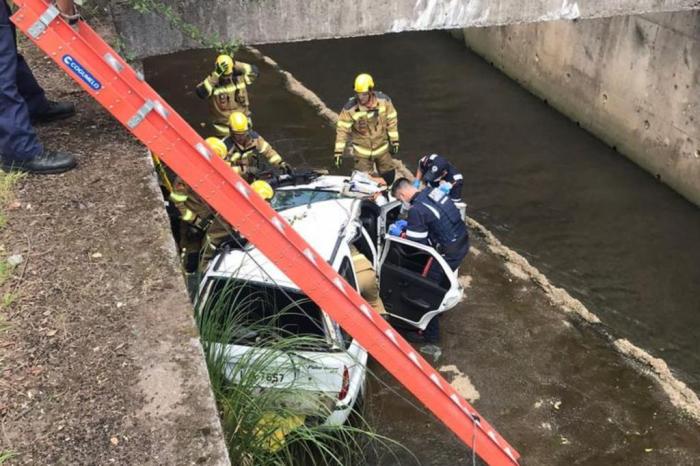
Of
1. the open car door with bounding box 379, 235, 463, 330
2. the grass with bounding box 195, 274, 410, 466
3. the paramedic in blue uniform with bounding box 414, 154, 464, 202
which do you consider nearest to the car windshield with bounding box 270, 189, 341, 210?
the open car door with bounding box 379, 235, 463, 330

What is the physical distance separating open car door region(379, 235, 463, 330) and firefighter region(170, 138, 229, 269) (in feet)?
4.95

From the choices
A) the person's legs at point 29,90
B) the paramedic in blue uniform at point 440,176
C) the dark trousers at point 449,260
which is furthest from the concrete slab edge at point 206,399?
the paramedic in blue uniform at point 440,176

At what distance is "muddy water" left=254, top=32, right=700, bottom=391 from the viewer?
7.92m

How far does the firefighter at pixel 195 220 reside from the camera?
6348mm

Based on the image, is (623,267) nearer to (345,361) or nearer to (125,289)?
(345,361)

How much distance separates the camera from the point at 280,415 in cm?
361

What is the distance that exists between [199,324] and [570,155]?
27.9ft

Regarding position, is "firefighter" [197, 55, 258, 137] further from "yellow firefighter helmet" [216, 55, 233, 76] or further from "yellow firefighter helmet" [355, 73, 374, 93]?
"yellow firefighter helmet" [355, 73, 374, 93]

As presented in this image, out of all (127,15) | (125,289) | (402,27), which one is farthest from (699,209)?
(125,289)

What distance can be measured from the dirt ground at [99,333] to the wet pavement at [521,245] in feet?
5.86

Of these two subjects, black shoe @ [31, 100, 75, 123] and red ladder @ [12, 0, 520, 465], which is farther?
black shoe @ [31, 100, 75, 123]

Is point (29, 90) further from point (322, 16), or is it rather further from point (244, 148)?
point (322, 16)

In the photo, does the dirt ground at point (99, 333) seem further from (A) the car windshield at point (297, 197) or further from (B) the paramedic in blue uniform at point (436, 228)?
(B) the paramedic in blue uniform at point (436, 228)

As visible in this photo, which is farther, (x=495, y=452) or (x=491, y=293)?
(x=491, y=293)
